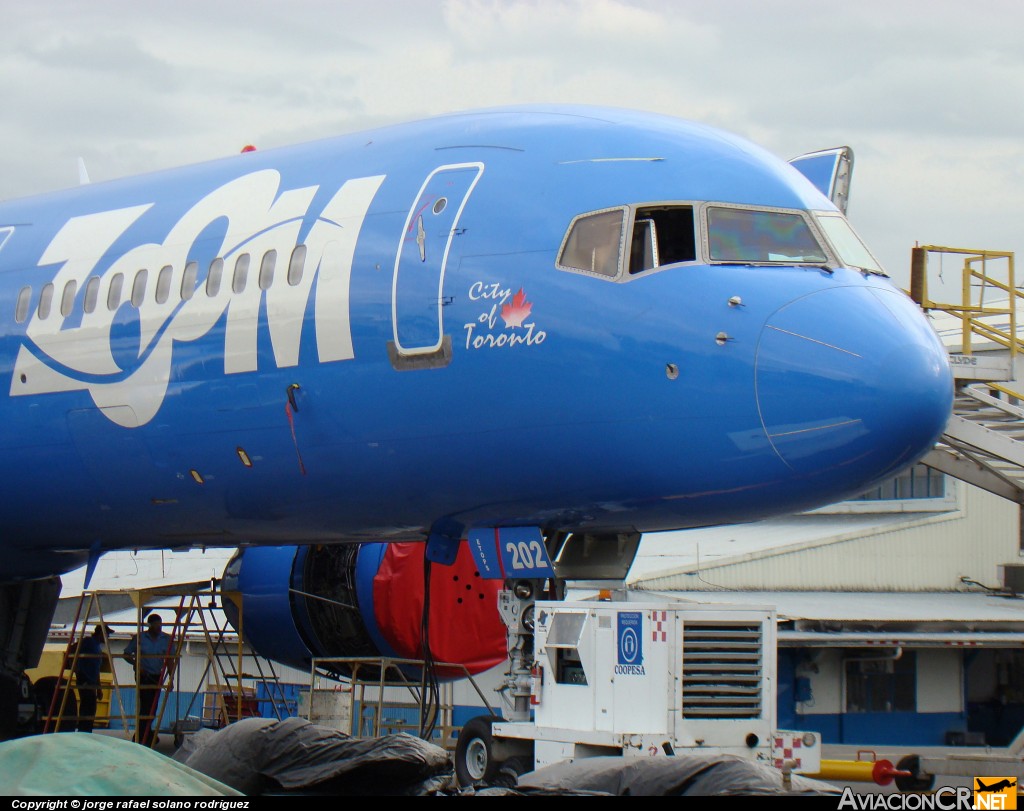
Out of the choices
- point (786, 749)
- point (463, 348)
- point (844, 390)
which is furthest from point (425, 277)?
point (786, 749)

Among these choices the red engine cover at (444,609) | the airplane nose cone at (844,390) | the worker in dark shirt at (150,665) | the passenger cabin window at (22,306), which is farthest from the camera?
the worker in dark shirt at (150,665)

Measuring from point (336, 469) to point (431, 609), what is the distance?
3.85 metres

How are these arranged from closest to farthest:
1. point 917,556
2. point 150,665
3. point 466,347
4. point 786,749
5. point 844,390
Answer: point 844,390 → point 786,749 → point 466,347 → point 150,665 → point 917,556

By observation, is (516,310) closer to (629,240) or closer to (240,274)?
(629,240)

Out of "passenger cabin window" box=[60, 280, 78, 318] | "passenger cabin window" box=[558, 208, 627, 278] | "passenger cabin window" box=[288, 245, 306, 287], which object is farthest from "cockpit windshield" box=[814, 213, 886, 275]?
"passenger cabin window" box=[60, 280, 78, 318]

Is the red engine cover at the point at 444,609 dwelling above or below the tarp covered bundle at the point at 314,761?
above

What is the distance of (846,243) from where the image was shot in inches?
445

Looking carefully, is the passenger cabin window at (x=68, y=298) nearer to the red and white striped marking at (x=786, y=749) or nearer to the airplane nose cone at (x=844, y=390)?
the airplane nose cone at (x=844, y=390)

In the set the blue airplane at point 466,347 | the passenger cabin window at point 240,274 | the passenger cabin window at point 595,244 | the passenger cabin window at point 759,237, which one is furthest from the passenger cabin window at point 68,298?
the passenger cabin window at point 759,237

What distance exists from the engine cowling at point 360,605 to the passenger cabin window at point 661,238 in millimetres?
5253

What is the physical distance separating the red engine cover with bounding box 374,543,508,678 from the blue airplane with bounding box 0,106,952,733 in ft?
7.28

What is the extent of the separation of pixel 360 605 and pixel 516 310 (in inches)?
240

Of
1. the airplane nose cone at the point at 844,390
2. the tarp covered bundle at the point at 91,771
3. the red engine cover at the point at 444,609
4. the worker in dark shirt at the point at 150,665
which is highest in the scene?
the airplane nose cone at the point at 844,390

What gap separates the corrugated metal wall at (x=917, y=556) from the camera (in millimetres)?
26953
